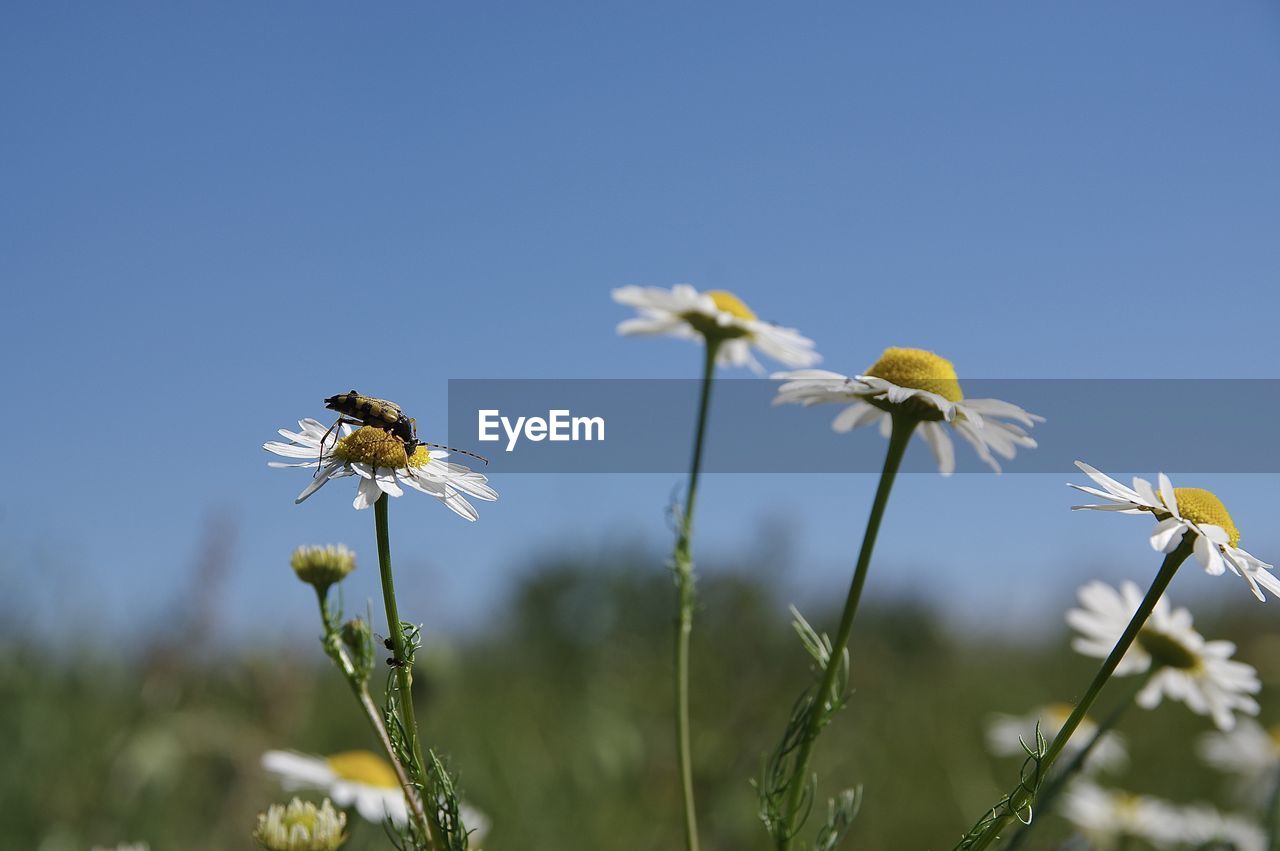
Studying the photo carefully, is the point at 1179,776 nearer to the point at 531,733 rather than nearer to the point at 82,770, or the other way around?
the point at 531,733

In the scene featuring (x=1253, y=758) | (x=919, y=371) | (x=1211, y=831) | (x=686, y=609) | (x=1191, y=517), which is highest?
(x=919, y=371)

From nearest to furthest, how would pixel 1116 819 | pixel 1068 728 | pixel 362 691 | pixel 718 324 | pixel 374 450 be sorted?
pixel 1068 728 → pixel 362 691 → pixel 374 450 → pixel 718 324 → pixel 1116 819

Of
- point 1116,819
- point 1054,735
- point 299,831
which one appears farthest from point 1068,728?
point 1054,735

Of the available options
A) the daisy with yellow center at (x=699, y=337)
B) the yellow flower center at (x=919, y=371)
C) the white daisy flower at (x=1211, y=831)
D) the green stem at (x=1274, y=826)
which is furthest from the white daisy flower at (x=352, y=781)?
the white daisy flower at (x=1211, y=831)

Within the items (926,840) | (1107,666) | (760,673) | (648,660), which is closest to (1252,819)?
(926,840)

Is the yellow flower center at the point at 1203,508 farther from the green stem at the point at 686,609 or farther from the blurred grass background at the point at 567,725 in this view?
the blurred grass background at the point at 567,725

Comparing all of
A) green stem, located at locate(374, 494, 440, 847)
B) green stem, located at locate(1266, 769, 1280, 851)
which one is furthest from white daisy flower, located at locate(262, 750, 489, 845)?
green stem, located at locate(1266, 769, 1280, 851)

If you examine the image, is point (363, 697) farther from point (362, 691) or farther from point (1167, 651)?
point (1167, 651)
